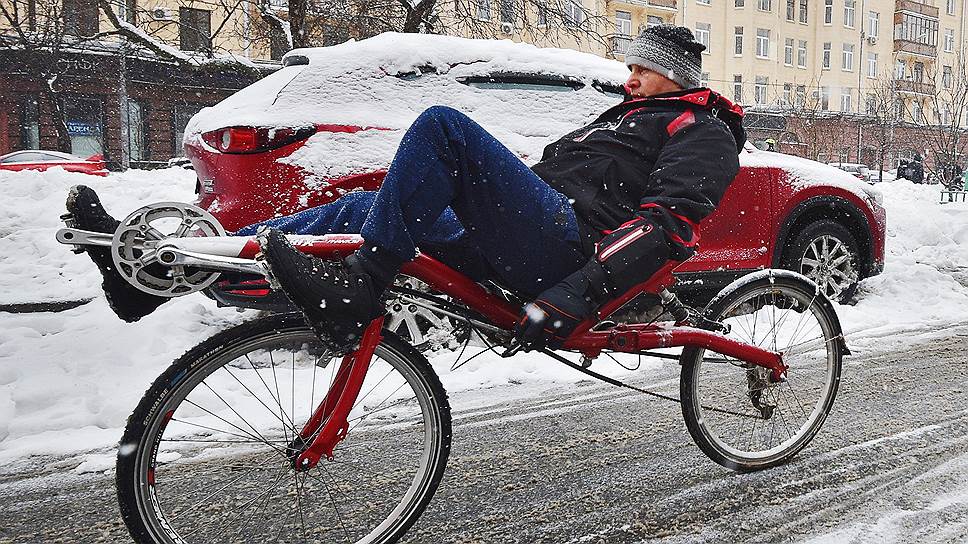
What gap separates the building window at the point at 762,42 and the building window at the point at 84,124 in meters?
39.3

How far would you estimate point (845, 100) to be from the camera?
53.9 m

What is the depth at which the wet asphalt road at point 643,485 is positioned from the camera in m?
2.69

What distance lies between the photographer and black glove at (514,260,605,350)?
96.2 inches

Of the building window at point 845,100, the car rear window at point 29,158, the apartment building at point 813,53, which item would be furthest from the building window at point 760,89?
the car rear window at point 29,158

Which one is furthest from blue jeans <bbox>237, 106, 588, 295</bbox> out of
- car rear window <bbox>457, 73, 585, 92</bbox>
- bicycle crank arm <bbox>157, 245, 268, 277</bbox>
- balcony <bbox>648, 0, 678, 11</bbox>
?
balcony <bbox>648, 0, 678, 11</bbox>

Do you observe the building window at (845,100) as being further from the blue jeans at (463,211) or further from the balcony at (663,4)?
the blue jeans at (463,211)

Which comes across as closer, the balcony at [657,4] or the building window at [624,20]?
the balcony at [657,4]

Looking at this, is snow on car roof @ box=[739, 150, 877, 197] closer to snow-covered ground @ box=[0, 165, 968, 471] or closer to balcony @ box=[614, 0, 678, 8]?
snow-covered ground @ box=[0, 165, 968, 471]

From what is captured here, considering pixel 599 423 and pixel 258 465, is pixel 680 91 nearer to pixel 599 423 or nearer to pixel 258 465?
pixel 599 423

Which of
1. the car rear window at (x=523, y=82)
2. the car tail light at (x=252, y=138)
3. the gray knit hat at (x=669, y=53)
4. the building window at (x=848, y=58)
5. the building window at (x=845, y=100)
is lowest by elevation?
the car tail light at (x=252, y=138)

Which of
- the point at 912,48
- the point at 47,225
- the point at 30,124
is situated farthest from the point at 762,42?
the point at 47,225

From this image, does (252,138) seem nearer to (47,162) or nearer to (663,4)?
(47,162)

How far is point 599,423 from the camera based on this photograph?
3.85m

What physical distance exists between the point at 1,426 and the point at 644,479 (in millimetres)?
2978
